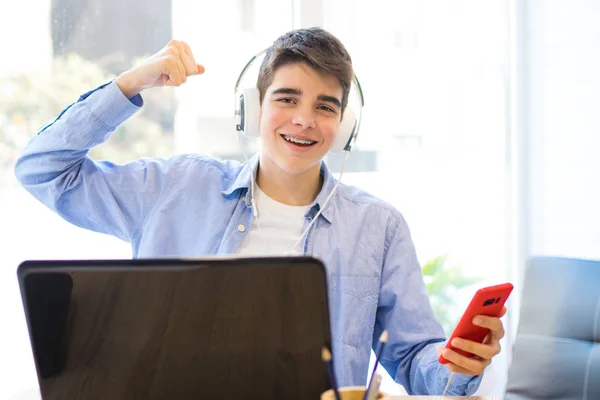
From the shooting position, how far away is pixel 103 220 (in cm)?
153

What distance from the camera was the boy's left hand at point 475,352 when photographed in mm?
1062

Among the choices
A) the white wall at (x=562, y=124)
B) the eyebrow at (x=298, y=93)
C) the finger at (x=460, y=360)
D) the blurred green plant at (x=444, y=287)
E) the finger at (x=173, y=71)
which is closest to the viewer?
the finger at (x=460, y=360)

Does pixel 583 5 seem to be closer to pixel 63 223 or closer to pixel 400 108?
pixel 400 108

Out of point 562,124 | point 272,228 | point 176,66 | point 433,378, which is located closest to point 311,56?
point 176,66

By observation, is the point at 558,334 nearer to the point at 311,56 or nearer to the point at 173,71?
the point at 311,56

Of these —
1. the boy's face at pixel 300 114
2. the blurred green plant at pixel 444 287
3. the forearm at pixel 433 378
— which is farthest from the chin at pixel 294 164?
the blurred green plant at pixel 444 287

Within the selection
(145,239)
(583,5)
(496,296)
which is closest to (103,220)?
(145,239)

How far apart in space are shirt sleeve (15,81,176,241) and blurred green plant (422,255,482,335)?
135 cm

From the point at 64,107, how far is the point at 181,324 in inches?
57.3

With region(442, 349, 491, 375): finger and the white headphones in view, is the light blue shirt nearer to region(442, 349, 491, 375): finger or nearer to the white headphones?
the white headphones

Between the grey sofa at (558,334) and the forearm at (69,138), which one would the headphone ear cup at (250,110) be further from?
the grey sofa at (558,334)

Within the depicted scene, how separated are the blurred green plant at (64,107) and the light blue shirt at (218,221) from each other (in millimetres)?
541

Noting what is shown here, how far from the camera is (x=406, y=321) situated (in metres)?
1.46

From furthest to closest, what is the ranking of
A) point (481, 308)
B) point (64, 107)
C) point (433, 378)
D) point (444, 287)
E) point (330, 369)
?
point (444, 287) → point (64, 107) → point (433, 378) → point (481, 308) → point (330, 369)
